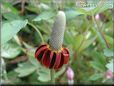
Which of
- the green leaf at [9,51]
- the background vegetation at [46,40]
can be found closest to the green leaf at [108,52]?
the background vegetation at [46,40]

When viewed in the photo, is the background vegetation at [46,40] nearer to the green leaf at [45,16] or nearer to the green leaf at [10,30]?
the green leaf at [45,16]

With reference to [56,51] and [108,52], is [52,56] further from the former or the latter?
[108,52]

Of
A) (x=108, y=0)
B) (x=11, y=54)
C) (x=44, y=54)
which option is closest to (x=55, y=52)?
(x=44, y=54)

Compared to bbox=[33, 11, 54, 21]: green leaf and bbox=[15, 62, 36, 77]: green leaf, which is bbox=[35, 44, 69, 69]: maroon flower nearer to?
bbox=[33, 11, 54, 21]: green leaf

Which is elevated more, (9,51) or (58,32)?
(58,32)

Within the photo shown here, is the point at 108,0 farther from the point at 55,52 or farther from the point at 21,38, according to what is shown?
the point at 21,38

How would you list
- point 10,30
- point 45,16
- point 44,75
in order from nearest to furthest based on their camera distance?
point 10,30, point 45,16, point 44,75

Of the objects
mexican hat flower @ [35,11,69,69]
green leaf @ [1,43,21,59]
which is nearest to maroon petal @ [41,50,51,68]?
mexican hat flower @ [35,11,69,69]

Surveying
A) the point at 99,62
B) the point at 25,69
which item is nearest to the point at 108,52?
the point at 99,62
